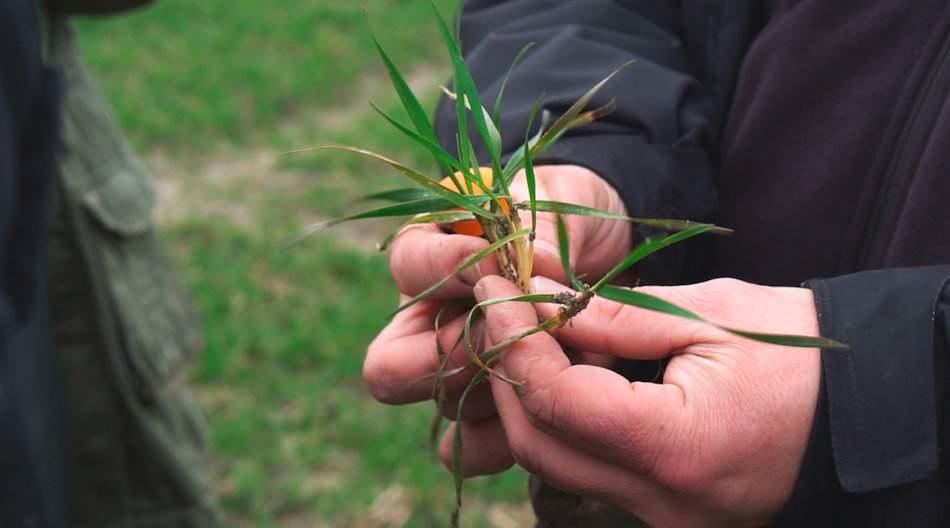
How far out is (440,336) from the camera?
3.81ft

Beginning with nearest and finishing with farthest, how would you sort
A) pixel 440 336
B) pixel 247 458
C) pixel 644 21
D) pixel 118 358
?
1. pixel 440 336
2. pixel 644 21
3. pixel 118 358
4. pixel 247 458

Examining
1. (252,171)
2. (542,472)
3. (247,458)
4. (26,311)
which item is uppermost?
(542,472)

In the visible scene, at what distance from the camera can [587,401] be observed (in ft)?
3.08

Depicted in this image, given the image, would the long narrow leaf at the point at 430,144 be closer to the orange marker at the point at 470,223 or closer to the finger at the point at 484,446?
the orange marker at the point at 470,223

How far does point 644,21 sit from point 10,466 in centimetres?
137

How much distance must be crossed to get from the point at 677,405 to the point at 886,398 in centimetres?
19

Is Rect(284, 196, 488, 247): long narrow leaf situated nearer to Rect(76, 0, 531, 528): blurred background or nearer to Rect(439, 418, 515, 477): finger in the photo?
Rect(439, 418, 515, 477): finger

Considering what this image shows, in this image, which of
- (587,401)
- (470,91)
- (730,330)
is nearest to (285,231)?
(470,91)

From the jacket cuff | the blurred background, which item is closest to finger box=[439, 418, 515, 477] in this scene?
the jacket cuff

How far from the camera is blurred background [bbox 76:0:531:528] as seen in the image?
2.97 metres

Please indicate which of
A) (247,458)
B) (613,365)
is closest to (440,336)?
(613,365)

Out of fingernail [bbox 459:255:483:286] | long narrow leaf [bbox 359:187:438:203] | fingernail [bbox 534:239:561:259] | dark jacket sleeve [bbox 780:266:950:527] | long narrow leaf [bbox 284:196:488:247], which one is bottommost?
dark jacket sleeve [bbox 780:266:950:527]

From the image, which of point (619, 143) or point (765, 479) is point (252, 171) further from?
point (765, 479)

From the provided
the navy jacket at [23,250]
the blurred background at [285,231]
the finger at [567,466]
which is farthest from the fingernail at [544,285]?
the blurred background at [285,231]
